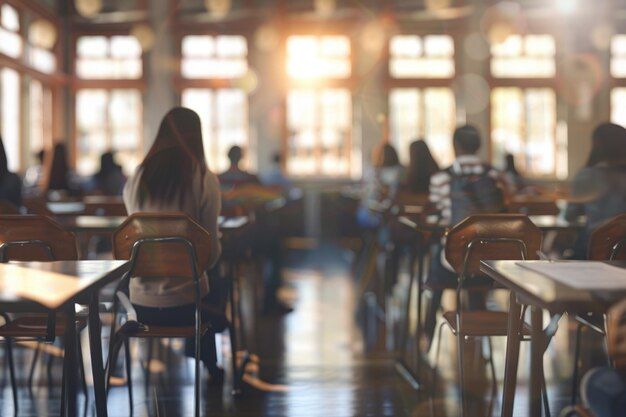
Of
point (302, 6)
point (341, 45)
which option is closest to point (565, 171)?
point (341, 45)

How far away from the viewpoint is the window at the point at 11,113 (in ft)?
28.6

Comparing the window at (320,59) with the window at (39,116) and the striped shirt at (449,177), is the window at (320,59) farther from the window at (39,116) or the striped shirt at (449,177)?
the striped shirt at (449,177)

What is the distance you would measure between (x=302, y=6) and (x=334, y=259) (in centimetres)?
463

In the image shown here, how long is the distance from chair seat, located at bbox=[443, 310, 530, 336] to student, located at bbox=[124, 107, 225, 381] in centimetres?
96

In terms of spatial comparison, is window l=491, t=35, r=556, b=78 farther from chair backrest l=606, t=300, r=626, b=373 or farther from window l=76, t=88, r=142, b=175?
chair backrest l=606, t=300, r=626, b=373

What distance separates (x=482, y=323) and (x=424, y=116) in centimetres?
900

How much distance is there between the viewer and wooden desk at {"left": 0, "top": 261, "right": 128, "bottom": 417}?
1.56 meters

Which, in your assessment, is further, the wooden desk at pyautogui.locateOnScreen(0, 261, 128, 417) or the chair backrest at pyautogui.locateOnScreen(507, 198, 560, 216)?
the chair backrest at pyautogui.locateOnScreen(507, 198, 560, 216)

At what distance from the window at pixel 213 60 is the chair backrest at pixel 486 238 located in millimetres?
8959

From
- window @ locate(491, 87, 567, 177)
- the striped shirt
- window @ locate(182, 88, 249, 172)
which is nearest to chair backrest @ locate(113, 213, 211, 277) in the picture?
the striped shirt

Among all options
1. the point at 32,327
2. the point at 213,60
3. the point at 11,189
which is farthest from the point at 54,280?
the point at 213,60

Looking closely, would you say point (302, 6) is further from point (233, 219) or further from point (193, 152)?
point (193, 152)

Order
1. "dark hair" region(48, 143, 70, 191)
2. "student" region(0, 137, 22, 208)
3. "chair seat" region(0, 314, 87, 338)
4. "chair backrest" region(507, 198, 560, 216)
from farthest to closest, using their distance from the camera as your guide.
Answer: "dark hair" region(48, 143, 70, 191)
"chair backrest" region(507, 198, 560, 216)
"student" region(0, 137, 22, 208)
"chair seat" region(0, 314, 87, 338)

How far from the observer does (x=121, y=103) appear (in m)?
11.2
